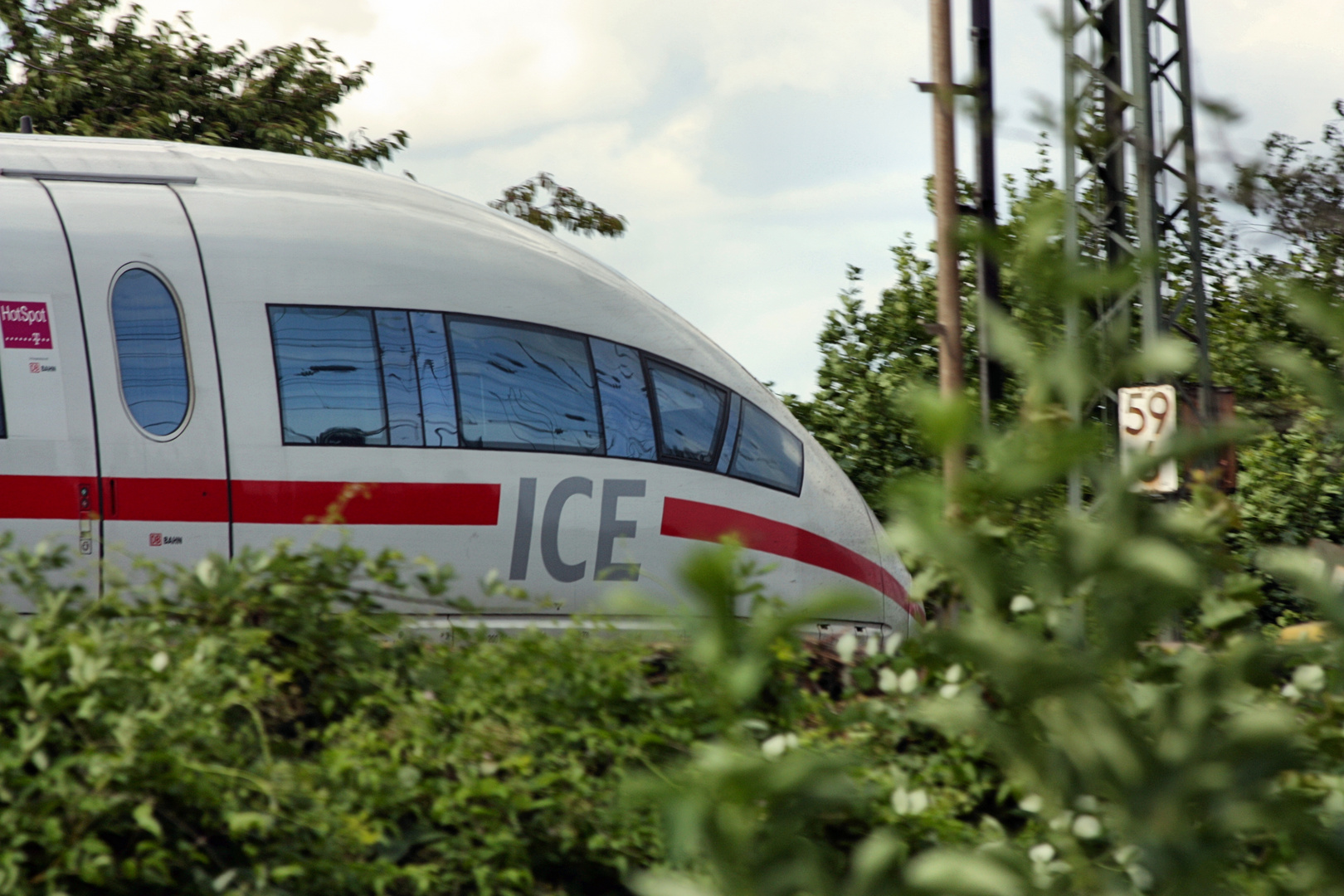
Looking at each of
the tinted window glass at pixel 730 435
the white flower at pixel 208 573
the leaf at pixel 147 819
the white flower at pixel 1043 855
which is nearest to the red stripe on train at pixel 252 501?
the tinted window glass at pixel 730 435

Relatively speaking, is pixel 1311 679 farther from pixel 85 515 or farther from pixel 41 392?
pixel 41 392

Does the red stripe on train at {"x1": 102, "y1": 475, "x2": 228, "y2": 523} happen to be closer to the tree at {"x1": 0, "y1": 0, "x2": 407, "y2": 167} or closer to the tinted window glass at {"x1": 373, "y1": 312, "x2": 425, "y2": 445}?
the tinted window glass at {"x1": 373, "y1": 312, "x2": 425, "y2": 445}

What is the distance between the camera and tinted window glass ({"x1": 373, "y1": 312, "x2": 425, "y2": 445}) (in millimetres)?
6637

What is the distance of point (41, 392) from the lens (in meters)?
6.10

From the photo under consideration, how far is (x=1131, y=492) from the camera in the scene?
4.45 feet

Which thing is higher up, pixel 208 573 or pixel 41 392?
pixel 41 392

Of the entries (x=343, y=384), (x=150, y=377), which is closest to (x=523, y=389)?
(x=343, y=384)

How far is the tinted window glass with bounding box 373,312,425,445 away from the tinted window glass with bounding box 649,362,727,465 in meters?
1.37

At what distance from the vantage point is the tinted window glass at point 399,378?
6637 mm

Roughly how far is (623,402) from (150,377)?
2.43 m

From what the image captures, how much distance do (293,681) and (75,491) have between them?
2785mm

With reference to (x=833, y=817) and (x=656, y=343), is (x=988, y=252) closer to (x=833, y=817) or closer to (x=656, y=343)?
(x=833, y=817)

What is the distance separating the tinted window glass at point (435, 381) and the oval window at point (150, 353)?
1.14 metres

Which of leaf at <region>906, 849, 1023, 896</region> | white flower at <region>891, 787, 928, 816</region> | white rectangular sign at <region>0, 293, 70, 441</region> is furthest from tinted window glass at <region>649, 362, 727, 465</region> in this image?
leaf at <region>906, 849, 1023, 896</region>
